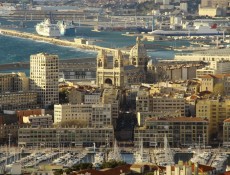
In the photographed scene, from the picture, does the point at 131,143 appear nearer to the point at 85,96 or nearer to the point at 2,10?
the point at 85,96

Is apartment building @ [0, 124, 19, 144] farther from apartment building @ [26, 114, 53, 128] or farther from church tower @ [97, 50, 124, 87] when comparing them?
church tower @ [97, 50, 124, 87]

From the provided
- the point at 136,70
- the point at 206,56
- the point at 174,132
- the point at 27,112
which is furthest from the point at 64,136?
the point at 206,56

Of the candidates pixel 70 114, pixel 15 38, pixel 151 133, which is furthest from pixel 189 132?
pixel 15 38

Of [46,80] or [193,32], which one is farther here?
[193,32]

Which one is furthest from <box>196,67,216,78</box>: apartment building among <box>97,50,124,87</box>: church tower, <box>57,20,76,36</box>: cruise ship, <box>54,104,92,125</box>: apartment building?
<box>57,20,76,36</box>: cruise ship

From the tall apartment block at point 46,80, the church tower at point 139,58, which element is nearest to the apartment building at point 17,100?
the tall apartment block at point 46,80

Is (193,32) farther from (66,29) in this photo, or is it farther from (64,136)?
(64,136)

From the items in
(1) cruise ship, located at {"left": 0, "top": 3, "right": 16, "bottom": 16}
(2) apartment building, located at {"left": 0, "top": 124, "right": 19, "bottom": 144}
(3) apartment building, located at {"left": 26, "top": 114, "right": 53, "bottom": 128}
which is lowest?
(1) cruise ship, located at {"left": 0, "top": 3, "right": 16, "bottom": 16}

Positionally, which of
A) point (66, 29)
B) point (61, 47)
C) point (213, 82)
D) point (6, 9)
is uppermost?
point (213, 82)
